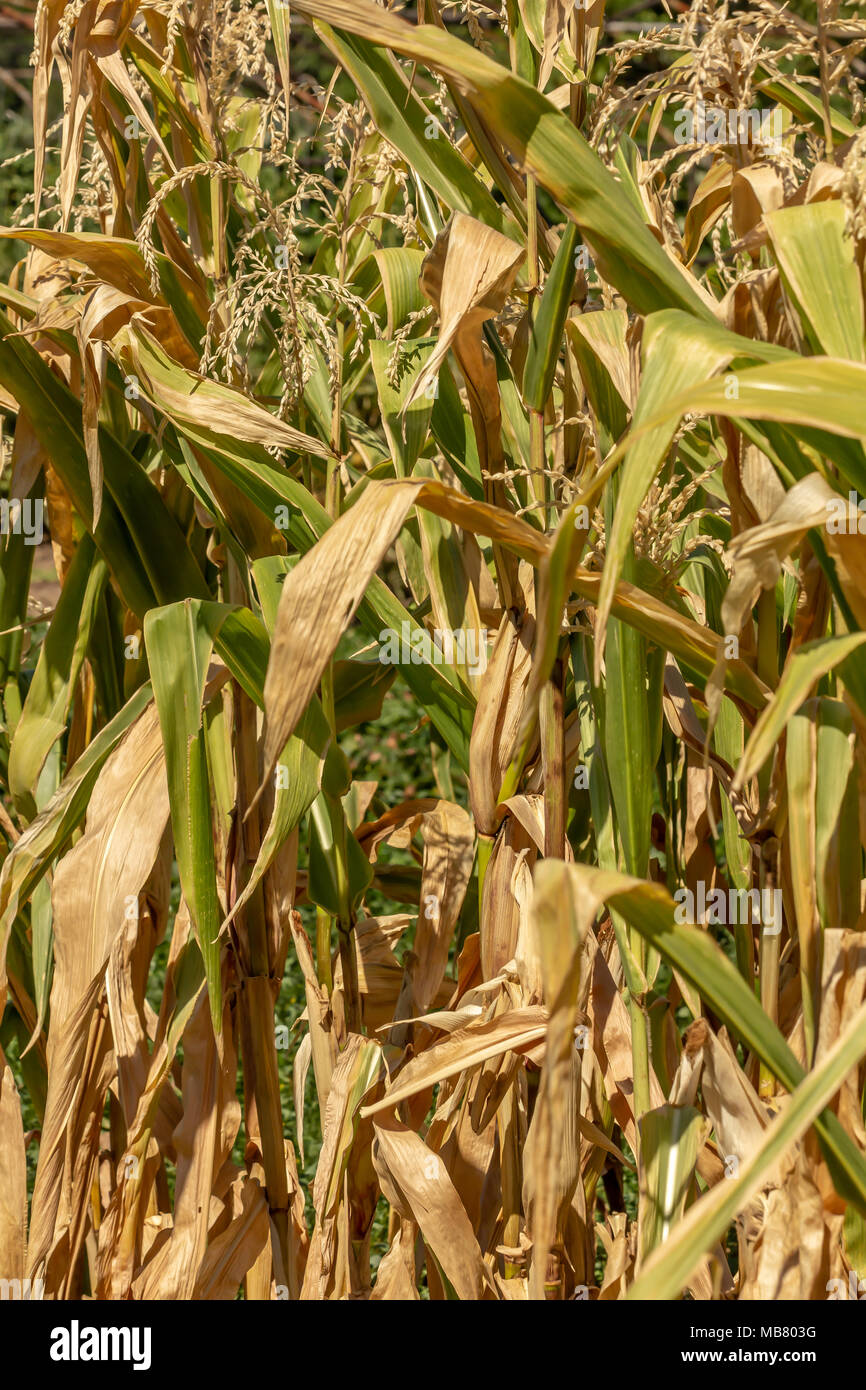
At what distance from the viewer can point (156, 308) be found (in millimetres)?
807

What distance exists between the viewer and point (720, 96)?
68cm

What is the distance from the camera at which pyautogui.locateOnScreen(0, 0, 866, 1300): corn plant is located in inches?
22.0

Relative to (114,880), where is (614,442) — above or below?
above

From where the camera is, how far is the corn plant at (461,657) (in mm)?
559

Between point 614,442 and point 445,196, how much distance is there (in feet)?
0.68

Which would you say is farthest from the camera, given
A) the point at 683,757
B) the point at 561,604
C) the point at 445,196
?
the point at 683,757

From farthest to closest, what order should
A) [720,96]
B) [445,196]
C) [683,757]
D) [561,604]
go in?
[683,757], [445,196], [720,96], [561,604]

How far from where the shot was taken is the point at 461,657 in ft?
2.90

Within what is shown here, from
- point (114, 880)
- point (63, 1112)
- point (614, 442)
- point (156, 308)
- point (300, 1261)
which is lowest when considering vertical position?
point (300, 1261)

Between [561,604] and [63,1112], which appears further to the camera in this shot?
[63,1112]

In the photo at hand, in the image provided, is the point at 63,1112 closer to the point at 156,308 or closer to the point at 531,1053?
the point at 531,1053

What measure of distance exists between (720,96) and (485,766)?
0.43 meters
